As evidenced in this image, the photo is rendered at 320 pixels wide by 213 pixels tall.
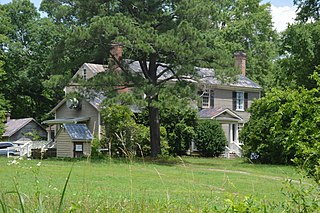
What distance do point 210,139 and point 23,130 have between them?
19.2 metres

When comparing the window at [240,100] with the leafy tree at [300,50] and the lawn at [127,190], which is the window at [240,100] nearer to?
the leafy tree at [300,50]

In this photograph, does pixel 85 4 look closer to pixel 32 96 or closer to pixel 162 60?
pixel 162 60

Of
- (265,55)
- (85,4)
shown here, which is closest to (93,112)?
(85,4)

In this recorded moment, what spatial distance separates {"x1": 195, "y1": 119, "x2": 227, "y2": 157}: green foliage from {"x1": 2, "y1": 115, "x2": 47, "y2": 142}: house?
646 inches

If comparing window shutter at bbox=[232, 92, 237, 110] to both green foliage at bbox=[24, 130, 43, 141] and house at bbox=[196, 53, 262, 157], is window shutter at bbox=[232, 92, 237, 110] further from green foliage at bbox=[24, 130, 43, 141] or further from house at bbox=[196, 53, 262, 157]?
green foliage at bbox=[24, 130, 43, 141]

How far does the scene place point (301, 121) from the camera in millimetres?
9672

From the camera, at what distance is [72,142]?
3325cm

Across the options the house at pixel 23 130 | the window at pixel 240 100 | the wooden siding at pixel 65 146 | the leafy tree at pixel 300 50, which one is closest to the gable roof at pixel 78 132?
the wooden siding at pixel 65 146

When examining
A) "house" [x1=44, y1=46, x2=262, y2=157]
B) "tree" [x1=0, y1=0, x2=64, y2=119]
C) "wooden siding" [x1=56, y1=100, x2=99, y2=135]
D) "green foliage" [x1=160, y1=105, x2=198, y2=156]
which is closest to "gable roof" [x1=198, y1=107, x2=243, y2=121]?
"house" [x1=44, y1=46, x2=262, y2=157]

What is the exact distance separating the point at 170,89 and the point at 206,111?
1643cm

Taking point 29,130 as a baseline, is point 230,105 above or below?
above

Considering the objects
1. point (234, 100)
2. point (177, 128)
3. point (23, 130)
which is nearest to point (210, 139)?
point (177, 128)

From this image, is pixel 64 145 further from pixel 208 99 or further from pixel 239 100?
pixel 239 100

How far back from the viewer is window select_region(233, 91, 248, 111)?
46.6 m
